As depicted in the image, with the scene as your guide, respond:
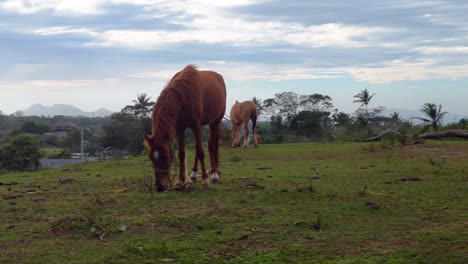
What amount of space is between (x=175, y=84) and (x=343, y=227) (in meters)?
4.15

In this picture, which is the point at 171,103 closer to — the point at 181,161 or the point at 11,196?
the point at 181,161

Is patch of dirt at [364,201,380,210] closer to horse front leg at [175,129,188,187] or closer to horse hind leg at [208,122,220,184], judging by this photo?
horse front leg at [175,129,188,187]

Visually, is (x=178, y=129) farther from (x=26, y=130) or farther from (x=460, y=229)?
(x=26, y=130)

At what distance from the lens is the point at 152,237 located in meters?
5.20

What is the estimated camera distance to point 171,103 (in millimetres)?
8172

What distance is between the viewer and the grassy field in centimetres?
449

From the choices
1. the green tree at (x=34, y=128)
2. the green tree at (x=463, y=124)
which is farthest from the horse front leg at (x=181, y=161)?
the green tree at (x=34, y=128)

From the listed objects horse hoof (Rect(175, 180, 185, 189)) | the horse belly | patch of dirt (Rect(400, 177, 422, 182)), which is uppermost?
the horse belly

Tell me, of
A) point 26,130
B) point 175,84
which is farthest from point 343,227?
point 26,130

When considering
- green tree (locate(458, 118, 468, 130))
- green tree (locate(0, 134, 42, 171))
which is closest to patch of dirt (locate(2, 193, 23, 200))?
green tree (locate(0, 134, 42, 171))

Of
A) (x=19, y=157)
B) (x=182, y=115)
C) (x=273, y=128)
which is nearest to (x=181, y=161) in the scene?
(x=182, y=115)

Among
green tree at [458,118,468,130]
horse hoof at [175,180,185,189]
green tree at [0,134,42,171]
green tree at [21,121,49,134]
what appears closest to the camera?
horse hoof at [175,180,185,189]

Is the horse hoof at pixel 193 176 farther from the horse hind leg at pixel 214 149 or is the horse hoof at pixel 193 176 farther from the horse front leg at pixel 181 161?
the horse front leg at pixel 181 161

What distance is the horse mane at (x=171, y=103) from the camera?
7.99 meters
